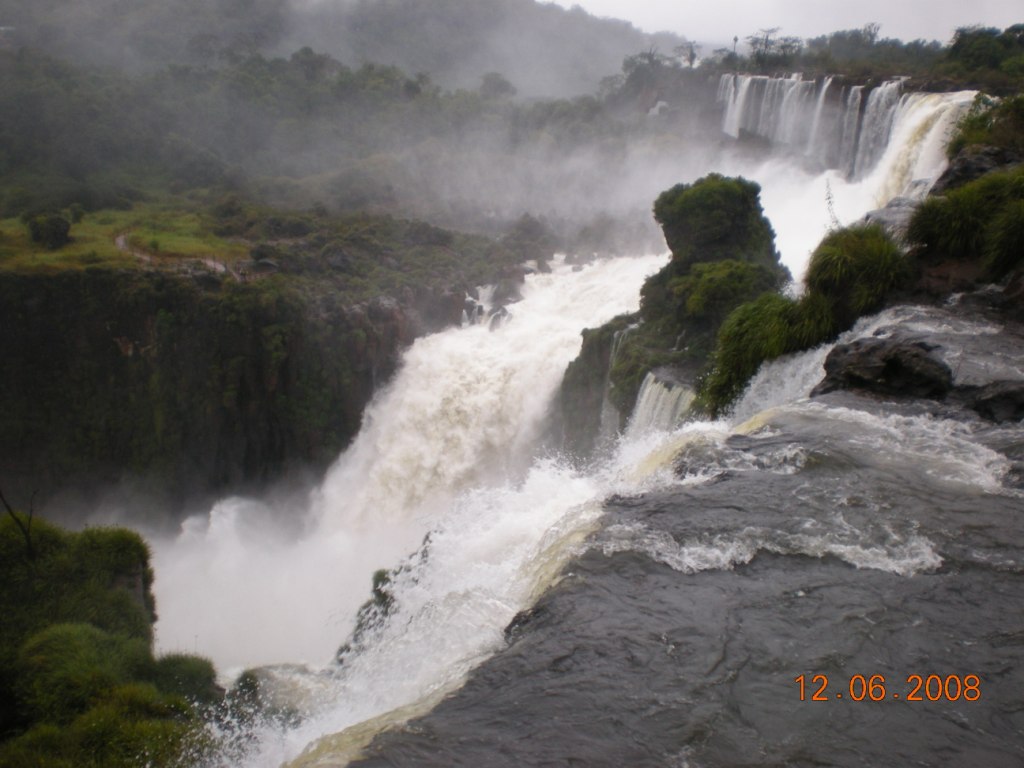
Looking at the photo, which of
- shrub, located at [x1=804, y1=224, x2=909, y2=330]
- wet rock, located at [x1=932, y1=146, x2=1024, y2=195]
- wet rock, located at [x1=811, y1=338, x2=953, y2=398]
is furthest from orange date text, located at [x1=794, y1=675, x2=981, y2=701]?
wet rock, located at [x1=932, y1=146, x2=1024, y2=195]

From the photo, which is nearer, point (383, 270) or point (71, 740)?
point (71, 740)

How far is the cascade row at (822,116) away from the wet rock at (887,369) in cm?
1920

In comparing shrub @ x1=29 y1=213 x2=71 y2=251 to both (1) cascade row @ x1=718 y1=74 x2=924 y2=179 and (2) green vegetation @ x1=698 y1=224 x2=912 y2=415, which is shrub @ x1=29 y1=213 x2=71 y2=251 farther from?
(1) cascade row @ x1=718 y1=74 x2=924 y2=179

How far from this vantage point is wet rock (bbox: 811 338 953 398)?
8.41 meters

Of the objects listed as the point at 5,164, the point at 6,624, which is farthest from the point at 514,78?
the point at 6,624

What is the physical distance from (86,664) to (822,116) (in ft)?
108

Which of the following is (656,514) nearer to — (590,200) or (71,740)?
(71,740)

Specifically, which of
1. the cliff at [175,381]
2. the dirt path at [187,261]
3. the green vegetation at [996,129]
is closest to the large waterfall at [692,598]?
the green vegetation at [996,129]

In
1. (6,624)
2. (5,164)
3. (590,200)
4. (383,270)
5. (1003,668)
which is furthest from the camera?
(590,200)

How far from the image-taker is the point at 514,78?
97375mm

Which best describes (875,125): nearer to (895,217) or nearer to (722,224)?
(722,224)

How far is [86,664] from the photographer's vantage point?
779cm

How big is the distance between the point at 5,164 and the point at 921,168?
42429 millimetres

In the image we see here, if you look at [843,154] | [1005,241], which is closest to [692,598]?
[1005,241]
